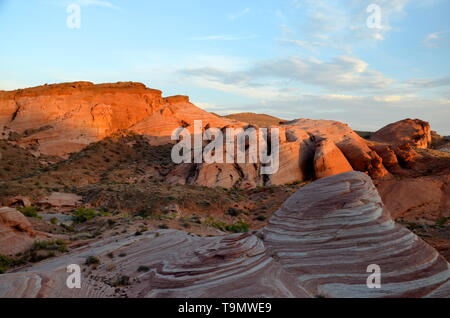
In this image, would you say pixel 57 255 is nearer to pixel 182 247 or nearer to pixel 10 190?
pixel 182 247

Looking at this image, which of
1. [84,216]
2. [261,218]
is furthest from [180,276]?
[261,218]

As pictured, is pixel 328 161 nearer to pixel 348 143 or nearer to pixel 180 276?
pixel 348 143

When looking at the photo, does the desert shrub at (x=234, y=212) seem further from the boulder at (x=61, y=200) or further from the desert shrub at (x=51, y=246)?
the desert shrub at (x=51, y=246)

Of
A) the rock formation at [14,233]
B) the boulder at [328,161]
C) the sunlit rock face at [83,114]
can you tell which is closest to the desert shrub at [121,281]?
the rock formation at [14,233]

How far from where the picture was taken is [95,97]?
4097 centimetres

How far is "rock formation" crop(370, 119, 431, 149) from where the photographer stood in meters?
46.4

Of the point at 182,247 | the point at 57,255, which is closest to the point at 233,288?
the point at 182,247

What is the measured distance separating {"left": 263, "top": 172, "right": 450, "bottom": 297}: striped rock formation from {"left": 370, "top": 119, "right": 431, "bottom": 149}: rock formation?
135 feet

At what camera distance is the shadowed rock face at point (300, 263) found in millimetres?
6461

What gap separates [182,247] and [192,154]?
21894 mm

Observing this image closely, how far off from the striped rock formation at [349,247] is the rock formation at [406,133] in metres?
41.3

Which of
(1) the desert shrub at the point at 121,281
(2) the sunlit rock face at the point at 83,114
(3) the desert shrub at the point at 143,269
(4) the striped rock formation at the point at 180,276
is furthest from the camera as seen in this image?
(2) the sunlit rock face at the point at 83,114

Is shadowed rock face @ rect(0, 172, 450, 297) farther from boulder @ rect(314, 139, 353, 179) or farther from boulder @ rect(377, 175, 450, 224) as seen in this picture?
boulder @ rect(314, 139, 353, 179)
